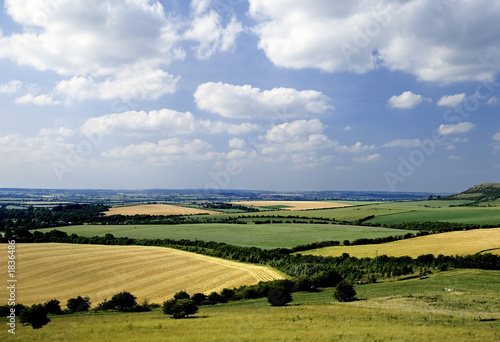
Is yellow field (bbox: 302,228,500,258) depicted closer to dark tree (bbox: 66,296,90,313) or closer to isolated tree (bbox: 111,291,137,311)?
isolated tree (bbox: 111,291,137,311)

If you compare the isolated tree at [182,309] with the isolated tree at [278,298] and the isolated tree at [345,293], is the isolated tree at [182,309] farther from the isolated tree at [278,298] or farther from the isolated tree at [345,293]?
the isolated tree at [345,293]

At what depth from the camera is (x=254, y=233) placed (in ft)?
297

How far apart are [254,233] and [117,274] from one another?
44952 millimetres

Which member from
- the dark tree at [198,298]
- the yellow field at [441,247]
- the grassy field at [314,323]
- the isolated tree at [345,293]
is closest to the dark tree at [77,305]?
the grassy field at [314,323]

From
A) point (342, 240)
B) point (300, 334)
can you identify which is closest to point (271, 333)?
point (300, 334)

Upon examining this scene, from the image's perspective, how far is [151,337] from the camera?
78.1 ft

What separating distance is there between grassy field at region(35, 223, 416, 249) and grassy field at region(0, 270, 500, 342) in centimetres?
4140

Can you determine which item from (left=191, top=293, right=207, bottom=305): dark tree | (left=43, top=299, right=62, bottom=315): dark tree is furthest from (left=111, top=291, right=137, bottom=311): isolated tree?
(left=191, top=293, right=207, bottom=305): dark tree

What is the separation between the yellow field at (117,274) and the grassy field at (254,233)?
60.6 ft

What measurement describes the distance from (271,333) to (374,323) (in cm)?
765

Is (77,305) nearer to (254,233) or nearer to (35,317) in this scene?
(35,317)

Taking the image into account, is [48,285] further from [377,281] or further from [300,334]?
[377,281]

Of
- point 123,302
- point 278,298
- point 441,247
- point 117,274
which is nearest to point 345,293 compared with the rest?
point 278,298

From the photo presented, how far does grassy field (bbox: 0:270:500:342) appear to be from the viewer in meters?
22.6
